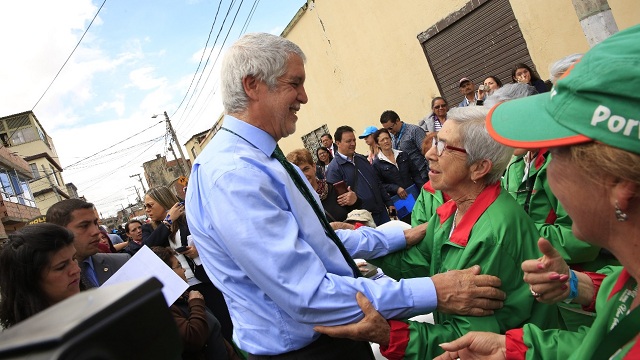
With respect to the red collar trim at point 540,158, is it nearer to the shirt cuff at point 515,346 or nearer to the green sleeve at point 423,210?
the green sleeve at point 423,210

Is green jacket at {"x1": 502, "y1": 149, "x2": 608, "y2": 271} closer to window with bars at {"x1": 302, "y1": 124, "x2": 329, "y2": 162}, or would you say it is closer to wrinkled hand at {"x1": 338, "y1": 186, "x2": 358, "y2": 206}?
wrinkled hand at {"x1": 338, "y1": 186, "x2": 358, "y2": 206}

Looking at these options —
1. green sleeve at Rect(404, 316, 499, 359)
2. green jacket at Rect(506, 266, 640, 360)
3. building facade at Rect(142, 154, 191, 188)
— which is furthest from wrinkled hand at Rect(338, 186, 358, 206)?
building facade at Rect(142, 154, 191, 188)

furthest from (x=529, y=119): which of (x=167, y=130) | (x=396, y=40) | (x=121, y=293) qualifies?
(x=167, y=130)

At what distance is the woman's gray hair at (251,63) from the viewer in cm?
192

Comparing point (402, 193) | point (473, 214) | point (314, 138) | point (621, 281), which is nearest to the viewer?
point (621, 281)

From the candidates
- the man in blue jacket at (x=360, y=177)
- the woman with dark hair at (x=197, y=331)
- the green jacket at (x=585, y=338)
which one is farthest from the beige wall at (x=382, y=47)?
the woman with dark hair at (x=197, y=331)

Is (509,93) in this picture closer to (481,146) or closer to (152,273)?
(481,146)

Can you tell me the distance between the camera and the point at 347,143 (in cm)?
621

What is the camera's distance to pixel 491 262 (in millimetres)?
1820

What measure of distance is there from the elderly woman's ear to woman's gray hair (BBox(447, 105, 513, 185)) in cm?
1

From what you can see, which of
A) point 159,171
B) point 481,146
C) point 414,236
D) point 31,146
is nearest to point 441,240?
point 414,236

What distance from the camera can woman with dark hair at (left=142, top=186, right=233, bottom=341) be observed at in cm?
444

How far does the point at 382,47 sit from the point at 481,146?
1001cm

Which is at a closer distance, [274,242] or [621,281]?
[621,281]
